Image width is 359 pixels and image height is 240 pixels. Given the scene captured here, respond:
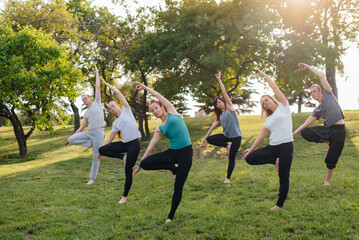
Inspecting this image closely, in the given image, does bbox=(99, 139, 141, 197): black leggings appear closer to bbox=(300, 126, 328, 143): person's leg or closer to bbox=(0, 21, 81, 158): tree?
bbox=(300, 126, 328, 143): person's leg

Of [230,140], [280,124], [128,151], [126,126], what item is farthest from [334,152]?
[126,126]

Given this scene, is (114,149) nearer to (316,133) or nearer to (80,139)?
(80,139)

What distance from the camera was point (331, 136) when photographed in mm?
7500

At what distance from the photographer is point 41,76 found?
18.7 meters

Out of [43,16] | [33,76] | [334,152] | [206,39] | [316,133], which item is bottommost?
[334,152]

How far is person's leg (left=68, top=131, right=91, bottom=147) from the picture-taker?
9477 mm

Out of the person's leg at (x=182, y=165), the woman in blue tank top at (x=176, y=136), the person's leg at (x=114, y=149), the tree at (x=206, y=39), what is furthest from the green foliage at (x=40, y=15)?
the person's leg at (x=182, y=165)

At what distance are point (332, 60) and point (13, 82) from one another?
2277 centimetres

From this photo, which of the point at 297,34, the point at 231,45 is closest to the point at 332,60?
the point at 297,34

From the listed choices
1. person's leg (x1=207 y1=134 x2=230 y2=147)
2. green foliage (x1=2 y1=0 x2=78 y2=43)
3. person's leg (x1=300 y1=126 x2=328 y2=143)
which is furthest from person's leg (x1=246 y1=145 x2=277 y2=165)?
green foliage (x1=2 y1=0 x2=78 y2=43)

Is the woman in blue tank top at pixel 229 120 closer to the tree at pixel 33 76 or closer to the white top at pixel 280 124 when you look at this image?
the white top at pixel 280 124

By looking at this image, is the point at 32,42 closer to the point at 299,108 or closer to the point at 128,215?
the point at 128,215

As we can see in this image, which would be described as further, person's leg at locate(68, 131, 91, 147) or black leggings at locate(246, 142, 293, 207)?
person's leg at locate(68, 131, 91, 147)

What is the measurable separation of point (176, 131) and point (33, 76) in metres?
15.5
